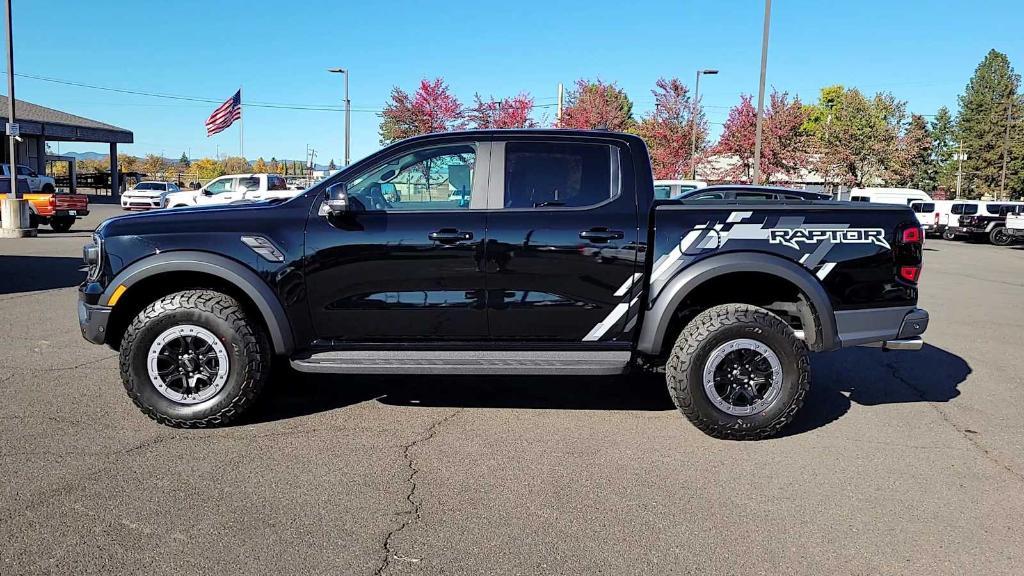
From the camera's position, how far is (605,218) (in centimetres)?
468

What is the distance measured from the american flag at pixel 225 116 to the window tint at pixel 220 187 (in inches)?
228

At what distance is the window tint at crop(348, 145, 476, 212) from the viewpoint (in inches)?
189

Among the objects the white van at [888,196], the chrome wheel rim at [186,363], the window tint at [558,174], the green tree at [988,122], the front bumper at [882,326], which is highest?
the green tree at [988,122]

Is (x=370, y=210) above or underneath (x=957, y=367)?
above

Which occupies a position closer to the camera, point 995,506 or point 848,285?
point 995,506

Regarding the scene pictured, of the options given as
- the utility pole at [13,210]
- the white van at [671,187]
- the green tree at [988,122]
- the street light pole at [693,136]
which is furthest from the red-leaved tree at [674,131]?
the green tree at [988,122]

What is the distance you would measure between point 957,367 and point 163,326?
671 centimetres

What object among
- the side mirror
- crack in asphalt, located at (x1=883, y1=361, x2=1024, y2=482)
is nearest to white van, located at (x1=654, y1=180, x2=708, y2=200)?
crack in asphalt, located at (x1=883, y1=361, x2=1024, y2=482)

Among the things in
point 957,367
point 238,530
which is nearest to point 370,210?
point 238,530

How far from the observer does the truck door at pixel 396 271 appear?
4621 mm

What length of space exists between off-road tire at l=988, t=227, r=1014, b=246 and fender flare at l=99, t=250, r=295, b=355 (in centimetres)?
2921

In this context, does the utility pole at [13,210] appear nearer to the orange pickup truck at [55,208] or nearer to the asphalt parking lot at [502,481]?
the orange pickup truck at [55,208]

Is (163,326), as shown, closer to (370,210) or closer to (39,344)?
(370,210)

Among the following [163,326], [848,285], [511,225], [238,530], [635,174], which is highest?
[635,174]
